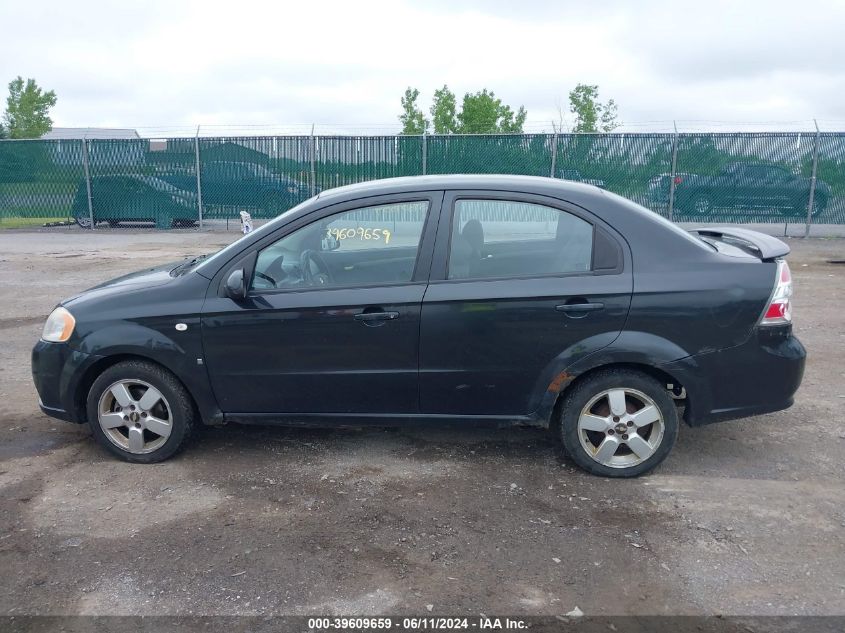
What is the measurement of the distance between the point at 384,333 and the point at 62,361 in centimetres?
198

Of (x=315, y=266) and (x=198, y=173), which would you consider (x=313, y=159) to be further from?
(x=315, y=266)

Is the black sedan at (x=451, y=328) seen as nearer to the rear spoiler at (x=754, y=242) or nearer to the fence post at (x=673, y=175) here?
the rear spoiler at (x=754, y=242)

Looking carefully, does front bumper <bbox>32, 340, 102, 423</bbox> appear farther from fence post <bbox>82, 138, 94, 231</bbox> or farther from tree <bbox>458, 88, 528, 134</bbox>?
tree <bbox>458, 88, 528, 134</bbox>

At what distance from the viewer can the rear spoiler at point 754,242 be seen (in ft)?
13.6

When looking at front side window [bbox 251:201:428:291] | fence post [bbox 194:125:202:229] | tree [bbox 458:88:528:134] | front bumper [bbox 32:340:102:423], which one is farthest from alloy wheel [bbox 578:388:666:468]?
tree [bbox 458:88:528:134]

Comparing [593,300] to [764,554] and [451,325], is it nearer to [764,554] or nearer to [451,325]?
[451,325]

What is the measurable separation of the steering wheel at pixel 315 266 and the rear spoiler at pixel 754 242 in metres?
2.48

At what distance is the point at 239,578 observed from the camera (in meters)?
3.25

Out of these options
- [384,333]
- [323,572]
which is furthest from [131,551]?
[384,333]

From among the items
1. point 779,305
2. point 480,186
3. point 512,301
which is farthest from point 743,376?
point 480,186

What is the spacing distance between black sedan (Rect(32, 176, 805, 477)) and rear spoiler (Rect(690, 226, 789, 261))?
27mm

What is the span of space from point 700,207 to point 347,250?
46.1 feet

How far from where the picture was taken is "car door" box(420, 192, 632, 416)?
4.02 metres

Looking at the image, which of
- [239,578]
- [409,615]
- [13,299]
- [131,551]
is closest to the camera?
[409,615]
